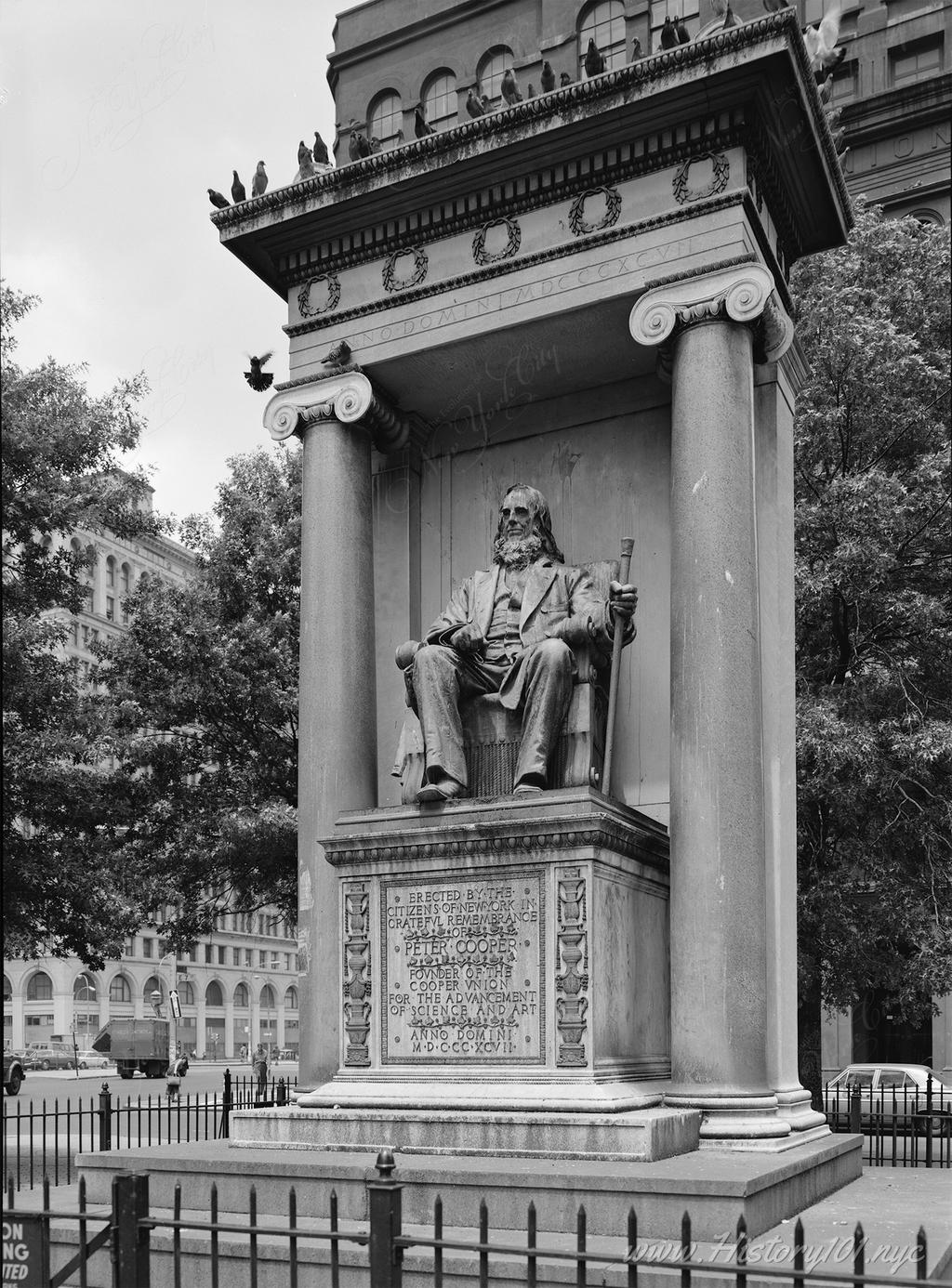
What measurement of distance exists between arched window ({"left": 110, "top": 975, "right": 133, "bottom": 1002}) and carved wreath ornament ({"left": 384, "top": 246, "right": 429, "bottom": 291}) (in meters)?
83.8

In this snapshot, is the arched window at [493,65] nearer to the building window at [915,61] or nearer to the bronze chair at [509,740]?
the bronze chair at [509,740]

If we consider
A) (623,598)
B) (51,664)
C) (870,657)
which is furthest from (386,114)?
(623,598)

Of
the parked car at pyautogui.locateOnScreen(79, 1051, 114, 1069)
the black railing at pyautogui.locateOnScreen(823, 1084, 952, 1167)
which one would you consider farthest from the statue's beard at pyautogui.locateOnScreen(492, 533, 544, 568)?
the parked car at pyautogui.locateOnScreen(79, 1051, 114, 1069)

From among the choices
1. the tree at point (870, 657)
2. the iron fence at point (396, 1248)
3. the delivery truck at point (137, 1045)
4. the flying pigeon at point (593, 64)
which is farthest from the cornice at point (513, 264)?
the delivery truck at point (137, 1045)

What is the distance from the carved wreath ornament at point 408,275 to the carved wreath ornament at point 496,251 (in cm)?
50

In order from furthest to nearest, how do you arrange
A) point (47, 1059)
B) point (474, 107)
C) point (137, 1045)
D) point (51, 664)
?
point (47, 1059), point (137, 1045), point (51, 664), point (474, 107)

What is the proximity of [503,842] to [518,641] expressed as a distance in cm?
197

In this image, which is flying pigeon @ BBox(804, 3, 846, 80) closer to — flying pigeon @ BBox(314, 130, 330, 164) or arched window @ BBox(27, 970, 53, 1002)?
flying pigeon @ BBox(314, 130, 330, 164)

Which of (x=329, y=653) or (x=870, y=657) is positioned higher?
(x=870, y=657)

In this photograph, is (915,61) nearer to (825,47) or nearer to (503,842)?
(825,47)

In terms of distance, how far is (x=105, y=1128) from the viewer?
1359 centimetres

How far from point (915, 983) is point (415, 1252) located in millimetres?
12776

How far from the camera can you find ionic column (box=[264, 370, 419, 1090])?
11109 mm

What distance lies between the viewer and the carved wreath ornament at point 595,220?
36.7 ft
